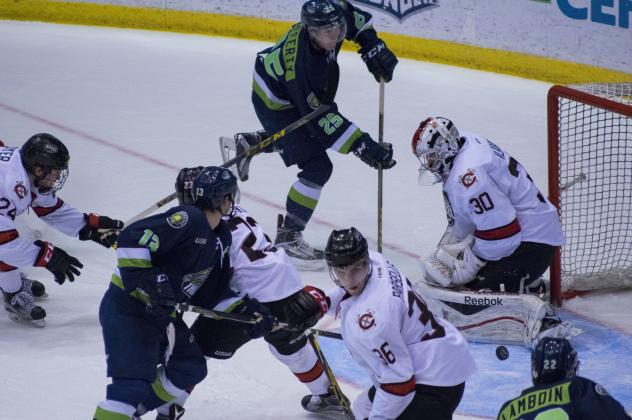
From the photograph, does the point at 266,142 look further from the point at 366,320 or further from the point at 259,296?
the point at 366,320

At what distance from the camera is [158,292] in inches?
135

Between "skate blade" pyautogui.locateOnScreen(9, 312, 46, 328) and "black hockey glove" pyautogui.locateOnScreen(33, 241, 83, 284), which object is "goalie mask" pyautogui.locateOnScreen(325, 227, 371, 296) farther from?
"skate blade" pyautogui.locateOnScreen(9, 312, 46, 328)

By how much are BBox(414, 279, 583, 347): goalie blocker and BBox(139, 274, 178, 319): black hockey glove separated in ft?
4.94

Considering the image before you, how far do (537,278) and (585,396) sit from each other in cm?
223

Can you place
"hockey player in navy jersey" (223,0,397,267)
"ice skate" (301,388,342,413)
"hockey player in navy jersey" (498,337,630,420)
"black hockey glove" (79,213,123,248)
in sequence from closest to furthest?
"hockey player in navy jersey" (498,337,630,420)
"ice skate" (301,388,342,413)
"black hockey glove" (79,213,123,248)
"hockey player in navy jersey" (223,0,397,267)

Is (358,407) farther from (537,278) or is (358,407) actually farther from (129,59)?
(129,59)

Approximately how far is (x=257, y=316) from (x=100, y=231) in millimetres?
1391

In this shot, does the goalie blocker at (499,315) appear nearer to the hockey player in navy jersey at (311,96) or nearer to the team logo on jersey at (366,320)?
the hockey player in navy jersey at (311,96)

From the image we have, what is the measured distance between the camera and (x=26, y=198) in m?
4.55

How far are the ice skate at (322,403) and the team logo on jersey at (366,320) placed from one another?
96 cm

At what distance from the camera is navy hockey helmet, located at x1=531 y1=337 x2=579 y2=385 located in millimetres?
2639

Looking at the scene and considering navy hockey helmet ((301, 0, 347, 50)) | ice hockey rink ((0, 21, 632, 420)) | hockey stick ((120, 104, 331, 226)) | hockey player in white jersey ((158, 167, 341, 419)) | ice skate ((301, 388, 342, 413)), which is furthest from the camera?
hockey stick ((120, 104, 331, 226))

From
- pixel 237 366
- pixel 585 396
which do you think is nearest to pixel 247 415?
pixel 237 366

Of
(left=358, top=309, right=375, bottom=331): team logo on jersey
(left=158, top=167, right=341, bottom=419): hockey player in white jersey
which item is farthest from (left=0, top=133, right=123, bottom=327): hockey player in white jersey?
(left=358, top=309, right=375, bottom=331): team logo on jersey
